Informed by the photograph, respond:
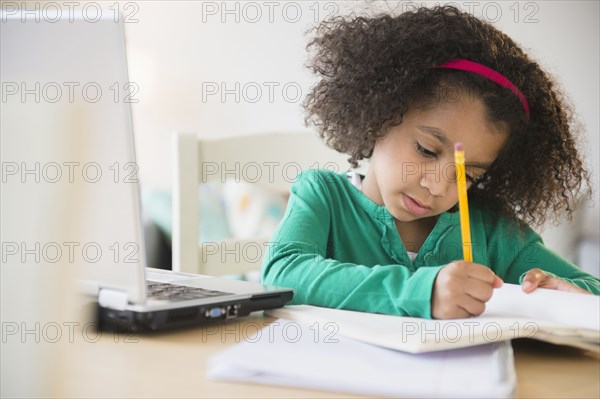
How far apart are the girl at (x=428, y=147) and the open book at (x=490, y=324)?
0.18 meters

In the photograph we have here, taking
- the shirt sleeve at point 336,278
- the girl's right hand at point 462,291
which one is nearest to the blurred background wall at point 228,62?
the shirt sleeve at point 336,278

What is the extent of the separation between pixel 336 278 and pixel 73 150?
0.37 m

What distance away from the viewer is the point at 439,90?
0.94 metres

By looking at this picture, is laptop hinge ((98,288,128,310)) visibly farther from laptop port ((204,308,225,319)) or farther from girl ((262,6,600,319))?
girl ((262,6,600,319))

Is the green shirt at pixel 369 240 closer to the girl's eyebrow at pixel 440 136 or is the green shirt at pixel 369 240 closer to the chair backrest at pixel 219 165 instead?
the girl's eyebrow at pixel 440 136

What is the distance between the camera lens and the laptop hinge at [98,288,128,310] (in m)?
0.49

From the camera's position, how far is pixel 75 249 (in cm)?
38

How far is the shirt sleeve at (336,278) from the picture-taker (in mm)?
625

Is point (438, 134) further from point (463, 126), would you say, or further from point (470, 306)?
point (470, 306)

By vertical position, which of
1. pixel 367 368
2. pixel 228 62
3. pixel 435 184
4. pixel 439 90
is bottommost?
pixel 367 368

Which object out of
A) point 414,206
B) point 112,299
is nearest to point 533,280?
point 414,206

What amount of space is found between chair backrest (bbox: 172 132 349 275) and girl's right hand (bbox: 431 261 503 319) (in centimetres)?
66

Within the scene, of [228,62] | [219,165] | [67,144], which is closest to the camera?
[67,144]

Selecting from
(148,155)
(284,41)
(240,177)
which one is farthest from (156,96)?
(240,177)
